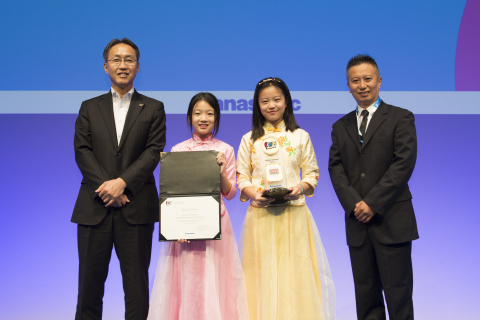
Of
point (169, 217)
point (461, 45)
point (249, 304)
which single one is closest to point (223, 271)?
point (249, 304)

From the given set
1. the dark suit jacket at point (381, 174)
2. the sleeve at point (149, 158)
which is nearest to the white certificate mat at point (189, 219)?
the sleeve at point (149, 158)

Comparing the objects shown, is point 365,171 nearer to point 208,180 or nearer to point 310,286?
point 310,286

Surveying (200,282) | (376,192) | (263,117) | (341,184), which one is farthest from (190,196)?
(376,192)

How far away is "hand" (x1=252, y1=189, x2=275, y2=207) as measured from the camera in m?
2.31

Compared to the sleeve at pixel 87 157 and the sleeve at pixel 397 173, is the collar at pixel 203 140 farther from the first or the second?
the sleeve at pixel 397 173

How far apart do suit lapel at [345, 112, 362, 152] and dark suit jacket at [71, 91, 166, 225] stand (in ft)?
3.79

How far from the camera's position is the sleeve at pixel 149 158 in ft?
7.79

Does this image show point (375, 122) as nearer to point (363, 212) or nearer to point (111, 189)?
point (363, 212)

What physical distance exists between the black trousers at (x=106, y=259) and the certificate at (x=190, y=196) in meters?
0.32

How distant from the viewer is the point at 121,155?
246 centimetres

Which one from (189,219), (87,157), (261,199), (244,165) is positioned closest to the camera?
(189,219)

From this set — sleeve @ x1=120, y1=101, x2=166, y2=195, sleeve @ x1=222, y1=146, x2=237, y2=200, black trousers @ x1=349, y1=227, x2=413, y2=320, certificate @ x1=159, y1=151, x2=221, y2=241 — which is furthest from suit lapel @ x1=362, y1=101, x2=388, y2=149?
sleeve @ x1=120, y1=101, x2=166, y2=195

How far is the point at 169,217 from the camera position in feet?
7.28

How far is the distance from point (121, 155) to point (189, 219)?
61cm
